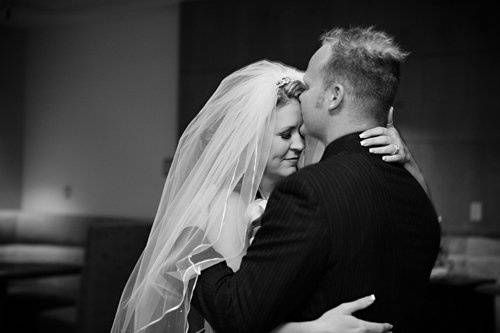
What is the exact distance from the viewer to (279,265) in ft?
4.58

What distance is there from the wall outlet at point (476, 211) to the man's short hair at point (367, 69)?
3.77 metres

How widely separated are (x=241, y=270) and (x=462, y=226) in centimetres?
397

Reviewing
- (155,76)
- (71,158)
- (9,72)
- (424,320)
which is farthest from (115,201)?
(424,320)

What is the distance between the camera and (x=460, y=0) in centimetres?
523

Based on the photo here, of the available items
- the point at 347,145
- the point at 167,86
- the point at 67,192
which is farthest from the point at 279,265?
the point at 67,192

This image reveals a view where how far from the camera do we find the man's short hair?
1519 millimetres

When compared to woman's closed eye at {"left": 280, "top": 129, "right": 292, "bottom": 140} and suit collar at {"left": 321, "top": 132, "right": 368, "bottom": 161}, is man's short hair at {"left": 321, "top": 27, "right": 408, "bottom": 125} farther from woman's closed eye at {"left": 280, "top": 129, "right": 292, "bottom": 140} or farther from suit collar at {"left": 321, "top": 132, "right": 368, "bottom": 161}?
woman's closed eye at {"left": 280, "top": 129, "right": 292, "bottom": 140}

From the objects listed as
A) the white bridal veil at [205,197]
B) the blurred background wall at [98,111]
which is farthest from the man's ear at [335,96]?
the blurred background wall at [98,111]

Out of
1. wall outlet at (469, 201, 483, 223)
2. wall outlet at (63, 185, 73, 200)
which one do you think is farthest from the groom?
wall outlet at (63, 185, 73, 200)

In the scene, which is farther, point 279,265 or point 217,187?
point 217,187

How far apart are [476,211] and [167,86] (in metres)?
2.95

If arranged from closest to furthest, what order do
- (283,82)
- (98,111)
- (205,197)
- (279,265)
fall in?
(279,265), (205,197), (283,82), (98,111)

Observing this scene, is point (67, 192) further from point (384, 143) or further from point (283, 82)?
point (384, 143)

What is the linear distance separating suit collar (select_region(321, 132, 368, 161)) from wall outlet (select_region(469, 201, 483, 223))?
3.81 m
